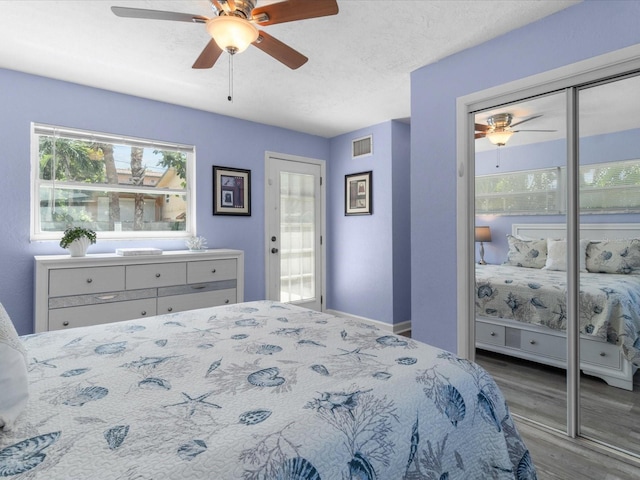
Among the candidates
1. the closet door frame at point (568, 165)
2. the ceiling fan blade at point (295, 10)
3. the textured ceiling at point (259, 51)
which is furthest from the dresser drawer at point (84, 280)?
the closet door frame at point (568, 165)

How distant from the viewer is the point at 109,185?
135 inches

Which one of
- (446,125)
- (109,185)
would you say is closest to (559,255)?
(446,125)

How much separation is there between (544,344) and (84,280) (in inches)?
129

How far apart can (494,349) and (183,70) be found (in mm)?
3152

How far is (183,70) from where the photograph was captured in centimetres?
289

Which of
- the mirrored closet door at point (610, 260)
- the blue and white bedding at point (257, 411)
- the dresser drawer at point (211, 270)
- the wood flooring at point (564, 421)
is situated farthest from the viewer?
the dresser drawer at point (211, 270)

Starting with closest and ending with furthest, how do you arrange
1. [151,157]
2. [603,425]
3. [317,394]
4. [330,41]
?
[317,394] → [603,425] → [330,41] → [151,157]

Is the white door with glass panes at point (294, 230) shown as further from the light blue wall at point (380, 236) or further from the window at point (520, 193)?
Answer: the window at point (520, 193)

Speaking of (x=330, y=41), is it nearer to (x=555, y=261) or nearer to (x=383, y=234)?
(x=555, y=261)

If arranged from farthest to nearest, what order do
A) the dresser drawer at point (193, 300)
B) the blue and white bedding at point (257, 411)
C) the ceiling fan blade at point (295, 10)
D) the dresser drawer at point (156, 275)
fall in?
the dresser drawer at point (193, 300)
the dresser drawer at point (156, 275)
the ceiling fan blade at point (295, 10)
the blue and white bedding at point (257, 411)

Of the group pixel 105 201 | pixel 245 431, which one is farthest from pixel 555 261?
pixel 105 201

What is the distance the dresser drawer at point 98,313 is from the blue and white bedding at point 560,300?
2.66 metres

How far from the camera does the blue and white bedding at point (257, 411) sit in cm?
75

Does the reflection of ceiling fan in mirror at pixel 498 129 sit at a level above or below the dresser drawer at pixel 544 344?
above
